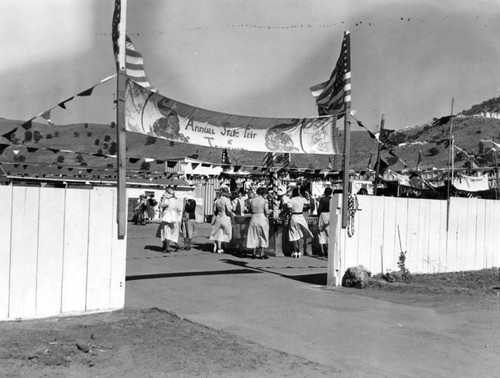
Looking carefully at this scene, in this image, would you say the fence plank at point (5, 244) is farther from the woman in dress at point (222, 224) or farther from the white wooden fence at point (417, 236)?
the woman in dress at point (222, 224)

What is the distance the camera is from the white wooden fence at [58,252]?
6465 mm

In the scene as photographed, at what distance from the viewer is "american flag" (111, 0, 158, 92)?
24.7 feet

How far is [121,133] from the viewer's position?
25.0 ft

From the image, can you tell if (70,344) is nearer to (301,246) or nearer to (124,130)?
(124,130)

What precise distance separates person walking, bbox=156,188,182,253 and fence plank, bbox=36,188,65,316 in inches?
348

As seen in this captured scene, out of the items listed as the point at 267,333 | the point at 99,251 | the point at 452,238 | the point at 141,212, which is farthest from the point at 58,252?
the point at 141,212

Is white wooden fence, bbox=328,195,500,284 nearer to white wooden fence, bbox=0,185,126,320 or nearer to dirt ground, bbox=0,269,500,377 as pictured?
dirt ground, bbox=0,269,500,377

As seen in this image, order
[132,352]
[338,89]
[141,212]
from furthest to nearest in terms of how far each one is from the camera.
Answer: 1. [141,212]
2. [338,89]
3. [132,352]

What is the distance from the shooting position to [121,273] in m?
7.36

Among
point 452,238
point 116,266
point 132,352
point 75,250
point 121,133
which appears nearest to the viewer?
point 132,352

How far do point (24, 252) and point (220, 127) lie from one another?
4.08 m

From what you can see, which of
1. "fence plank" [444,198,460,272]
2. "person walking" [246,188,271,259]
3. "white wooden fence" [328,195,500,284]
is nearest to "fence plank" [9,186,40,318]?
"white wooden fence" [328,195,500,284]

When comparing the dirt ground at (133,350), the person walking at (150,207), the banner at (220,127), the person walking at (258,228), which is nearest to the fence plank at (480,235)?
the banner at (220,127)

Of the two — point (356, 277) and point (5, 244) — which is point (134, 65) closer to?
point (5, 244)
